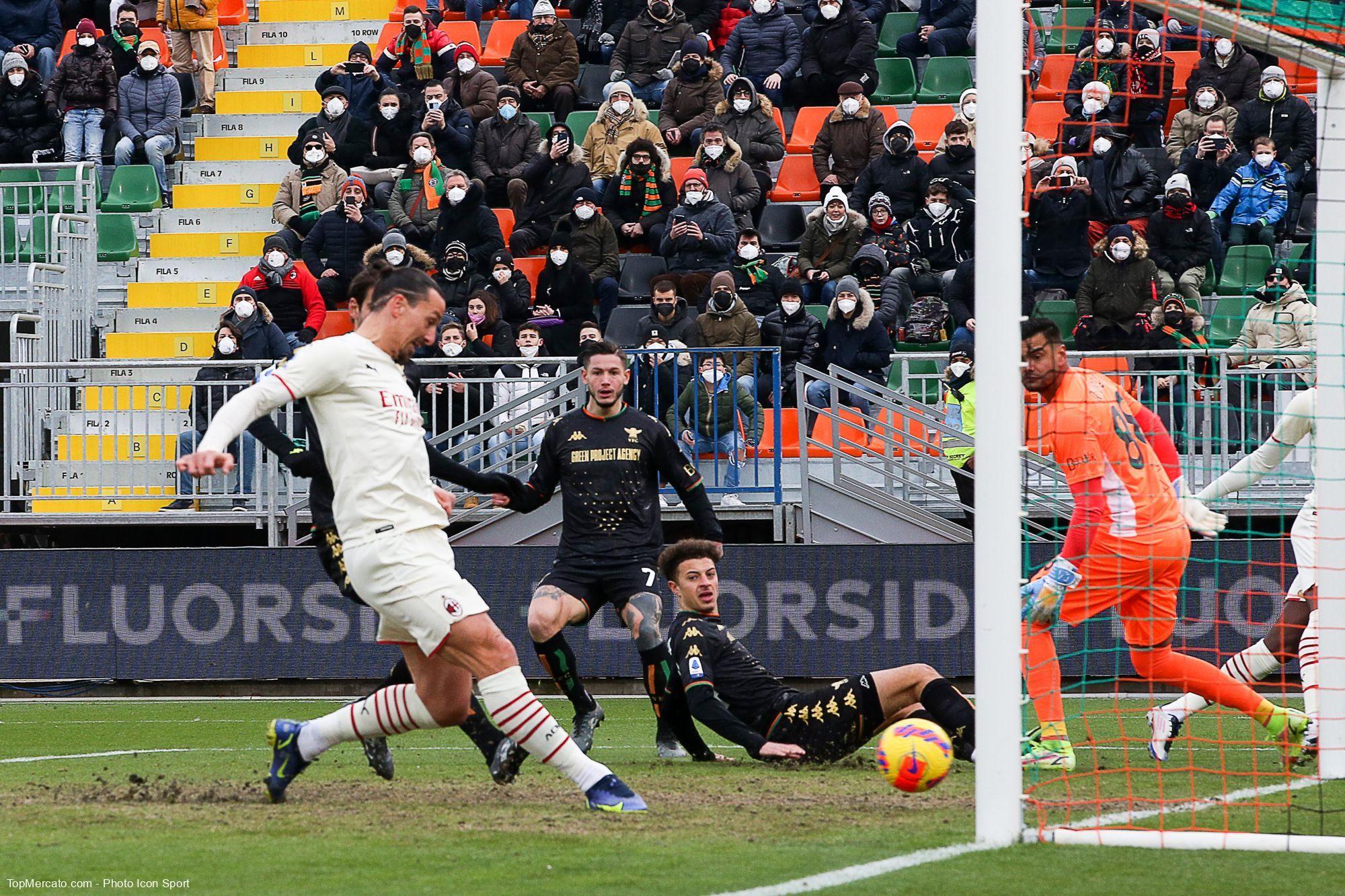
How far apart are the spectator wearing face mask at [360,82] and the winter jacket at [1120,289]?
27.2 ft

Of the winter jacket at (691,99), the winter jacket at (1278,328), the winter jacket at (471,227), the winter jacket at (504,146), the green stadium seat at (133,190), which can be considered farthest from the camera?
the green stadium seat at (133,190)

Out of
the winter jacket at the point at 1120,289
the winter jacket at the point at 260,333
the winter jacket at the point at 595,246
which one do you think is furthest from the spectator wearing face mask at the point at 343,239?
the winter jacket at the point at 1120,289

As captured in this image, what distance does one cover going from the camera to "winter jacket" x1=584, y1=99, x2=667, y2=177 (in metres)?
19.6

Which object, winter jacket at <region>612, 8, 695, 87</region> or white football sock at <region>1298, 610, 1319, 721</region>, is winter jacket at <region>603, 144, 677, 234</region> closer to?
winter jacket at <region>612, 8, 695, 87</region>

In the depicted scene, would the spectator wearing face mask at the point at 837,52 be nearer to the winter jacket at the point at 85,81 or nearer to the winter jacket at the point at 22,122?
the winter jacket at the point at 85,81

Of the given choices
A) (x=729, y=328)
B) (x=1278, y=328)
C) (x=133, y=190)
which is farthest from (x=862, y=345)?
(x=133, y=190)

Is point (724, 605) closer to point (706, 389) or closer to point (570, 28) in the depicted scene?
point (706, 389)

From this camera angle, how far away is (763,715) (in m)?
8.15

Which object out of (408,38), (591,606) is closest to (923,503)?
(591,606)

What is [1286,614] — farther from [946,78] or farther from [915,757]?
[946,78]

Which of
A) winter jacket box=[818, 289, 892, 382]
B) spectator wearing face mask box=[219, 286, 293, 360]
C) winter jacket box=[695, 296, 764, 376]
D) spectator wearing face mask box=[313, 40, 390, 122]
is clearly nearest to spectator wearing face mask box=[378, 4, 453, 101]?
spectator wearing face mask box=[313, 40, 390, 122]

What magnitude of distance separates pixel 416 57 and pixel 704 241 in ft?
17.4

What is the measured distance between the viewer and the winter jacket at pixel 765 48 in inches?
817

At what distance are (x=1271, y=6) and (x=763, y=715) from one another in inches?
149
